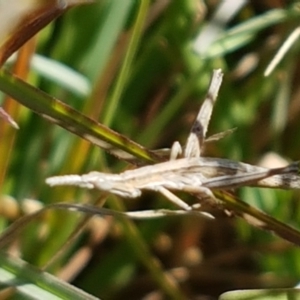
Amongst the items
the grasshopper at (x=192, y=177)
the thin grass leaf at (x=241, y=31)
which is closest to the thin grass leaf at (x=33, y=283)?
the grasshopper at (x=192, y=177)

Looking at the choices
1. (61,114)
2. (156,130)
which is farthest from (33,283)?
(156,130)

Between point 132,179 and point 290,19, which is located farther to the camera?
point 290,19

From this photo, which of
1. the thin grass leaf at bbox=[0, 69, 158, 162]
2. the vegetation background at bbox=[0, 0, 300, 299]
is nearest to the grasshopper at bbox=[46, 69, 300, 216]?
the thin grass leaf at bbox=[0, 69, 158, 162]

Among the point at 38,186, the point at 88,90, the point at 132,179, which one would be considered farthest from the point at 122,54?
the point at 132,179

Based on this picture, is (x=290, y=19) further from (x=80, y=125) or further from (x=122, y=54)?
(x=80, y=125)

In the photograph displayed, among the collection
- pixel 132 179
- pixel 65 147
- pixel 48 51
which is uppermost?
pixel 48 51

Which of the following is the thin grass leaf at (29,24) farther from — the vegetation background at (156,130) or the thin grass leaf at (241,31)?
the thin grass leaf at (241,31)

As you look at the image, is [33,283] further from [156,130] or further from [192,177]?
[156,130]
